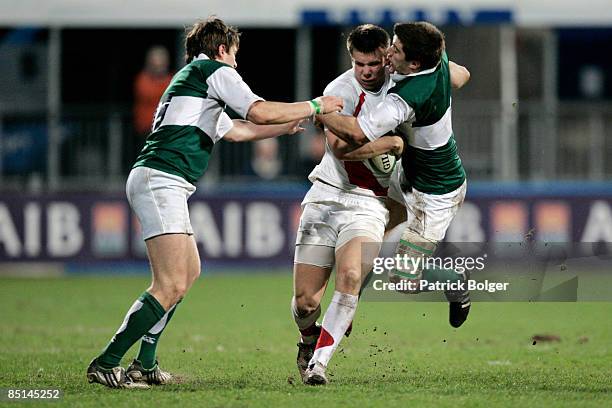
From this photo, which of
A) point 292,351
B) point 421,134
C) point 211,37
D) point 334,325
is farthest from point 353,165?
point 292,351

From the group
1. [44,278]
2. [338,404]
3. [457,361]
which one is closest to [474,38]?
[44,278]

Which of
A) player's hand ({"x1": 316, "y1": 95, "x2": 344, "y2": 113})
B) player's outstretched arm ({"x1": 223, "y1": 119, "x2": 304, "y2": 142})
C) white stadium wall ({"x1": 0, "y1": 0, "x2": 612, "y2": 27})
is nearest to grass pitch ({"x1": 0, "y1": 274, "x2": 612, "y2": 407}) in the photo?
player's outstretched arm ({"x1": 223, "y1": 119, "x2": 304, "y2": 142})

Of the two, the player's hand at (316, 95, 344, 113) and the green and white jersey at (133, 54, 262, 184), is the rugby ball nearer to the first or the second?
the player's hand at (316, 95, 344, 113)

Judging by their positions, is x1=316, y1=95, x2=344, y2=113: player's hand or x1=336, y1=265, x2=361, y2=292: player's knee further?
x1=336, y1=265, x2=361, y2=292: player's knee

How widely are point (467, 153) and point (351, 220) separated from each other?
408 inches

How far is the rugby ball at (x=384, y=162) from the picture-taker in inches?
348

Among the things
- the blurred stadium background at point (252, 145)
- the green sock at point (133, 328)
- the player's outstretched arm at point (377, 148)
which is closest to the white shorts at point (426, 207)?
the player's outstretched arm at point (377, 148)

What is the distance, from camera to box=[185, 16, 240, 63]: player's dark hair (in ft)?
28.2

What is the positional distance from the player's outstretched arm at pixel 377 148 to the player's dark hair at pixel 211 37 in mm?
1158

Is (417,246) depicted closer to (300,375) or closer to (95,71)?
(300,375)

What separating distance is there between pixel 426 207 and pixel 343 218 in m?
0.68

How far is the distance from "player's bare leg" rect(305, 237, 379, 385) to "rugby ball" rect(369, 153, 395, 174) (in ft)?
1.78

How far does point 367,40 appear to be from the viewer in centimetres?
853

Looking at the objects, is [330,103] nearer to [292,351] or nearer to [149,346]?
[149,346]
